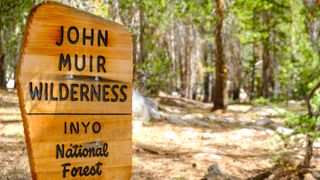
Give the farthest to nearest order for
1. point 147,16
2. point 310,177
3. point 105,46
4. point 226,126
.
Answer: point 147,16 < point 226,126 < point 310,177 < point 105,46

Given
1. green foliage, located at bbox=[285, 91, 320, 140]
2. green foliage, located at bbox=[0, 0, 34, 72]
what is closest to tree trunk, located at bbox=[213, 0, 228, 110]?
green foliage, located at bbox=[0, 0, 34, 72]

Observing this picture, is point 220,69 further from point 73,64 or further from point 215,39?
point 73,64

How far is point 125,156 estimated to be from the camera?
3027 millimetres

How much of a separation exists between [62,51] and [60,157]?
1.99 ft

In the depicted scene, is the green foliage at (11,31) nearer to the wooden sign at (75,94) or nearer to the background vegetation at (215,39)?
the background vegetation at (215,39)

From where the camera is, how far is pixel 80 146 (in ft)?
9.29

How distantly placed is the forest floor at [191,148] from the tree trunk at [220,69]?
4.66 ft

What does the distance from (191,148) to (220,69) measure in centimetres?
573

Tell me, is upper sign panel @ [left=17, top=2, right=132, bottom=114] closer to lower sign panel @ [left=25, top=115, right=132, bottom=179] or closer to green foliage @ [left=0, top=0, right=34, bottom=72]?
lower sign panel @ [left=25, top=115, right=132, bottom=179]

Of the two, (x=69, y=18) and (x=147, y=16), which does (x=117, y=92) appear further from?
(x=147, y=16)

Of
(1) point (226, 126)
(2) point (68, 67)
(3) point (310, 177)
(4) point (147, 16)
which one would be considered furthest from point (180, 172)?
(4) point (147, 16)

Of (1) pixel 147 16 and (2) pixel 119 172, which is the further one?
(1) pixel 147 16

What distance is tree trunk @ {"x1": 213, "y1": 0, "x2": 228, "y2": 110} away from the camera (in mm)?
12930

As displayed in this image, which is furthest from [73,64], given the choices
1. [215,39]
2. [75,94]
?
[215,39]
